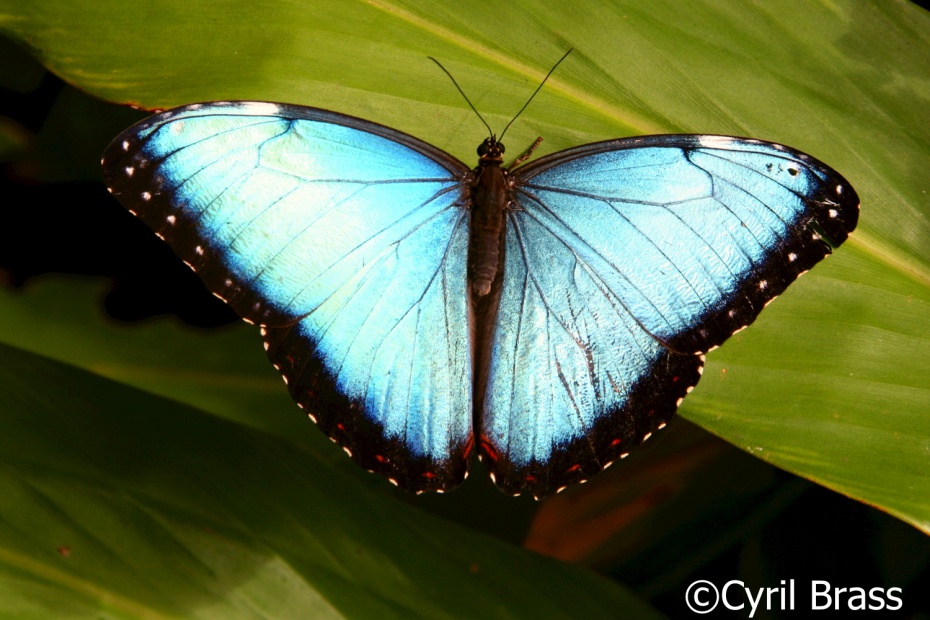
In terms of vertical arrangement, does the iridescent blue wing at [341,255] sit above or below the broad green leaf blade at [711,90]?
below

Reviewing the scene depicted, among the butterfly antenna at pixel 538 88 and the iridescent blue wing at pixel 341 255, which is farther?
the butterfly antenna at pixel 538 88

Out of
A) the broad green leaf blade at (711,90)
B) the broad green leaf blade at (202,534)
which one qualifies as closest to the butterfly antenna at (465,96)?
the broad green leaf blade at (711,90)

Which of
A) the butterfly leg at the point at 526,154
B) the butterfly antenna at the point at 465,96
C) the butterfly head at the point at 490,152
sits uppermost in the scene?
the butterfly antenna at the point at 465,96

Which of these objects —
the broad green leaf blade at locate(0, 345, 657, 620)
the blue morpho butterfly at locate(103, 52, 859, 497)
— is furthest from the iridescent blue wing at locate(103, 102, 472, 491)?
the broad green leaf blade at locate(0, 345, 657, 620)

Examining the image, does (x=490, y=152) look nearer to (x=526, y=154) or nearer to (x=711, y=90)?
(x=526, y=154)

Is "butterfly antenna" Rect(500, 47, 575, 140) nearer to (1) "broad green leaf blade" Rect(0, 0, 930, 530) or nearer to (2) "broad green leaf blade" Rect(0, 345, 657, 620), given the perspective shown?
(1) "broad green leaf blade" Rect(0, 0, 930, 530)

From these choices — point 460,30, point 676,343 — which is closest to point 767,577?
point 676,343

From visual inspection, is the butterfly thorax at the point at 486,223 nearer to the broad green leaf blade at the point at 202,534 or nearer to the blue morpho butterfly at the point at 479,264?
the blue morpho butterfly at the point at 479,264
